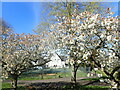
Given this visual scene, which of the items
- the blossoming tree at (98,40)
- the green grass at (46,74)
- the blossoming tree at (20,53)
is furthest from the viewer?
the green grass at (46,74)

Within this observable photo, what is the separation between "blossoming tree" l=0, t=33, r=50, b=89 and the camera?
11.8 feet

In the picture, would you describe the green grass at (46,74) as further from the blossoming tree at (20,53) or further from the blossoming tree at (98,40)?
the blossoming tree at (98,40)

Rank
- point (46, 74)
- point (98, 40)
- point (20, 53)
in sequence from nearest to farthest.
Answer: point (98, 40) → point (20, 53) → point (46, 74)

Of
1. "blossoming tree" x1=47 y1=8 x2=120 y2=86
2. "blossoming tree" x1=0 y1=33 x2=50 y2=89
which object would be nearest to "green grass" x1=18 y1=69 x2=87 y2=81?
"blossoming tree" x1=0 y1=33 x2=50 y2=89

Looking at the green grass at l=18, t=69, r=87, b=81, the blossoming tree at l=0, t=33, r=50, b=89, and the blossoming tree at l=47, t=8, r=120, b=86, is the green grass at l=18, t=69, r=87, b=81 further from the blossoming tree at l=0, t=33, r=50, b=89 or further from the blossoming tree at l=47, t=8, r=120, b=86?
the blossoming tree at l=47, t=8, r=120, b=86

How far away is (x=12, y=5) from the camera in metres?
4.59

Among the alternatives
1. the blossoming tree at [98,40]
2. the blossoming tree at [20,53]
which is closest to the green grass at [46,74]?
the blossoming tree at [20,53]

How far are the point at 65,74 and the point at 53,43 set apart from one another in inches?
130

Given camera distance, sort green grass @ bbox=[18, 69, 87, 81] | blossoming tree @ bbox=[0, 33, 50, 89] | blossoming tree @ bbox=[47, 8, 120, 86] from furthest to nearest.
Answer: green grass @ bbox=[18, 69, 87, 81], blossoming tree @ bbox=[0, 33, 50, 89], blossoming tree @ bbox=[47, 8, 120, 86]

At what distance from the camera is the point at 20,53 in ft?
13.1

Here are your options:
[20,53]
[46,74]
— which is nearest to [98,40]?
[20,53]

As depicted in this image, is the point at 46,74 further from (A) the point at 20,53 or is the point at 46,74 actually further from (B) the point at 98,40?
(B) the point at 98,40

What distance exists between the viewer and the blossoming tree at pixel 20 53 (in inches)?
142

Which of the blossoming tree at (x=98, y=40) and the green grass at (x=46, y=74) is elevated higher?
the blossoming tree at (x=98, y=40)
